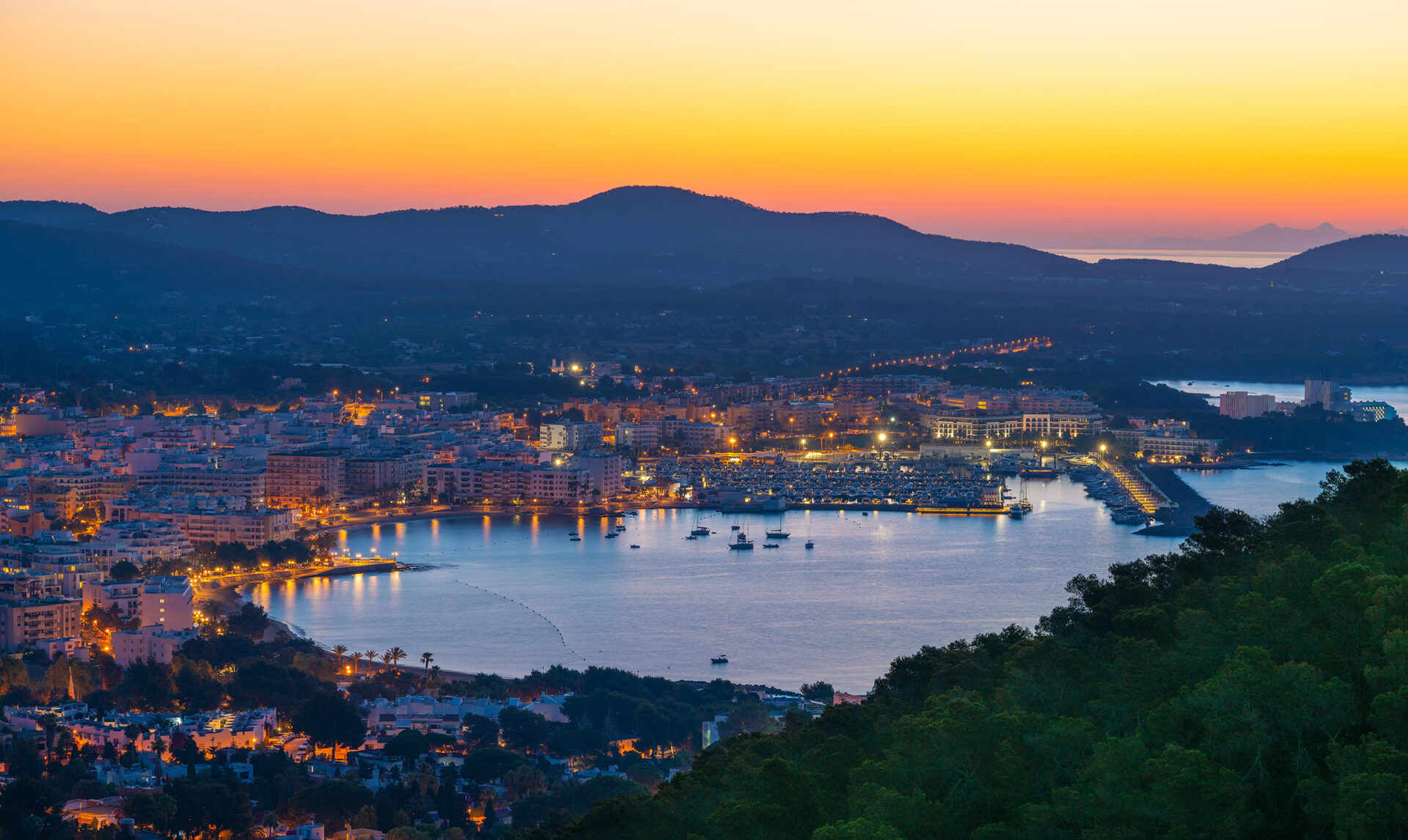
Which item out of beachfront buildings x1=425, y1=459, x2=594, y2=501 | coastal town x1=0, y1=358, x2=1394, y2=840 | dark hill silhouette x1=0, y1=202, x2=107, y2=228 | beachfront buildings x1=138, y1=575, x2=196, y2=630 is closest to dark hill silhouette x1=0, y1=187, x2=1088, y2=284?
dark hill silhouette x1=0, y1=202, x2=107, y2=228

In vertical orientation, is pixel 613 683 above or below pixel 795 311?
below

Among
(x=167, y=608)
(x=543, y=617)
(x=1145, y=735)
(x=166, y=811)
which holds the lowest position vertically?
(x=543, y=617)

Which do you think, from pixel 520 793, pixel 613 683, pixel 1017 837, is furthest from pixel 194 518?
pixel 1017 837

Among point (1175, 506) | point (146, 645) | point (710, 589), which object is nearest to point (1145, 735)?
point (146, 645)

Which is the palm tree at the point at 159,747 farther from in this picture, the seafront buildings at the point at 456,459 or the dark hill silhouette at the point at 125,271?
the dark hill silhouette at the point at 125,271

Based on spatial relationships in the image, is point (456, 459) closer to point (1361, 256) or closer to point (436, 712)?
point (436, 712)

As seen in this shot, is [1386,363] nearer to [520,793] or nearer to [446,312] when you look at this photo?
[446,312]
